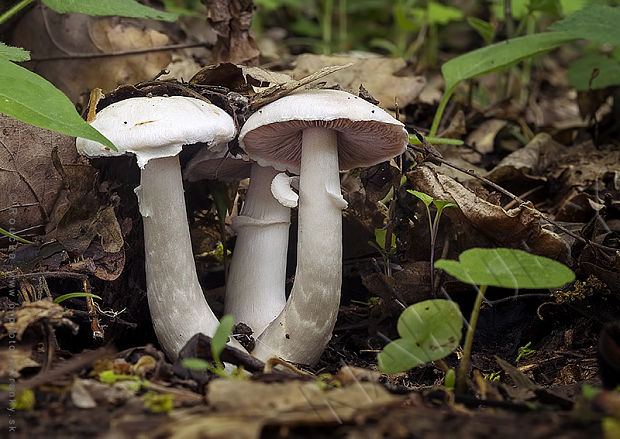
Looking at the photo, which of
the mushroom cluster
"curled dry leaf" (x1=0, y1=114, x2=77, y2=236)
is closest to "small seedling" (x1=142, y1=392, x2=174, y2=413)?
the mushroom cluster

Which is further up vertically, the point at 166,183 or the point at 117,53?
the point at 117,53

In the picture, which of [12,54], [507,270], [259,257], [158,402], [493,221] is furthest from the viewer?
[259,257]

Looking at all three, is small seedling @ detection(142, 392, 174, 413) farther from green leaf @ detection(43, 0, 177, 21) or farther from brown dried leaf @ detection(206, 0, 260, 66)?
brown dried leaf @ detection(206, 0, 260, 66)

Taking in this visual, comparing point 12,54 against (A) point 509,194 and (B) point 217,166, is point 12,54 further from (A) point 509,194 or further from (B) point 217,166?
(A) point 509,194

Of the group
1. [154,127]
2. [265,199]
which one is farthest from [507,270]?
[265,199]

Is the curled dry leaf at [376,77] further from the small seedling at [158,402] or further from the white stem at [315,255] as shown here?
the small seedling at [158,402]

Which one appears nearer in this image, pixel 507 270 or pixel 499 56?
pixel 507 270

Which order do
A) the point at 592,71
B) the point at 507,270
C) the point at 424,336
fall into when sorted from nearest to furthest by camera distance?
the point at 507,270 → the point at 424,336 → the point at 592,71

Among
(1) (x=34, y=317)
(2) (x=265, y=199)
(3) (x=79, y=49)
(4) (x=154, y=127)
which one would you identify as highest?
(3) (x=79, y=49)

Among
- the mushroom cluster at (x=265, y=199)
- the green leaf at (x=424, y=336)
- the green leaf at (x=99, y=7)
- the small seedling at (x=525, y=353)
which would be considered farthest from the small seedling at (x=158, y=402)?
the green leaf at (x=99, y=7)
